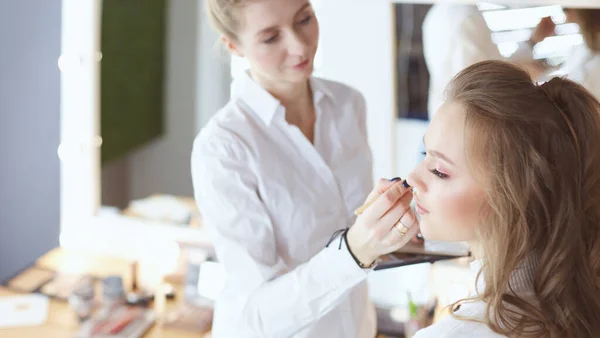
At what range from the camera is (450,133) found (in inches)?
37.9

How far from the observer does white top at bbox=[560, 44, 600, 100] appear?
59.4 inches

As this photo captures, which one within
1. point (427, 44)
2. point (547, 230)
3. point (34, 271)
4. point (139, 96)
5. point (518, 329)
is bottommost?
point (34, 271)

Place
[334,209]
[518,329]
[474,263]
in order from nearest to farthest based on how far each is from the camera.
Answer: [518,329], [474,263], [334,209]

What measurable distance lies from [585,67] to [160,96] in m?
1.16

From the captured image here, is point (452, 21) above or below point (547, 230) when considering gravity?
above

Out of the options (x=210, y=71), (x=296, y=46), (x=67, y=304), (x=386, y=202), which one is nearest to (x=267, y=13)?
(x=296, y=46)

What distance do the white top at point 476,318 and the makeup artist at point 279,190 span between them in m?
0.17

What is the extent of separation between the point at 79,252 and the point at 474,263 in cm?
151

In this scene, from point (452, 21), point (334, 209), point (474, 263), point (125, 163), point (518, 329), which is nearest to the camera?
point (518, 329)

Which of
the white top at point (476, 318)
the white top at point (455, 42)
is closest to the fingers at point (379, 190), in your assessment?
the white top at point (476, 318)

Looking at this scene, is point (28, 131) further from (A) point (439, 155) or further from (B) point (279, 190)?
(A) point (439, 155)

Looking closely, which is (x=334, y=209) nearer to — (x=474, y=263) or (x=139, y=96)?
(x=474, y=263)

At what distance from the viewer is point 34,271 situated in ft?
6.89

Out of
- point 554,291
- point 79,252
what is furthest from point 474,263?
point 79,252
